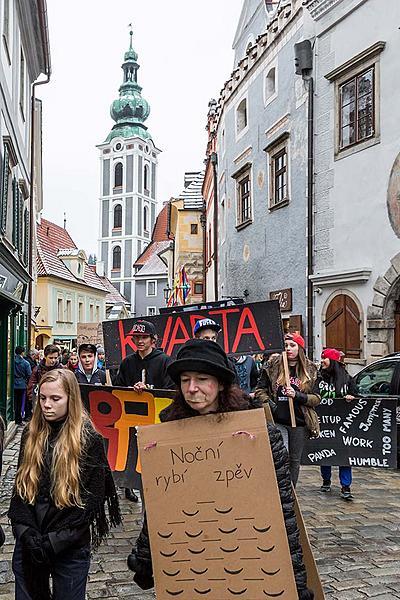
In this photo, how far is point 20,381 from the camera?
14.3 m

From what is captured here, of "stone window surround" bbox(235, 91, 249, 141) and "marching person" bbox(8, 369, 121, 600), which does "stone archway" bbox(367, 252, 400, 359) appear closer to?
"stone window surround" bbox(235, 91, 249, 141)

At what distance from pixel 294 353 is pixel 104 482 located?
10.8 ft

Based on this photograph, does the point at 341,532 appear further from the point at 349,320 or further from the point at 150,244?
the point at 150,244

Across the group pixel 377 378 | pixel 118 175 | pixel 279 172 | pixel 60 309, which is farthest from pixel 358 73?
pixel 118 175

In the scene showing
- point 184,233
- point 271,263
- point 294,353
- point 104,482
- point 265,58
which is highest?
point 265,58

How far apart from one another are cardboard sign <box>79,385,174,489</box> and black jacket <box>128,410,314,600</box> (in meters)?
2.88

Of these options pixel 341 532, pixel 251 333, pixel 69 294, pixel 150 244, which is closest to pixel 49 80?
pixel 251 333

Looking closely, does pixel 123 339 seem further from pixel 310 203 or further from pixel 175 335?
pixel 310 203

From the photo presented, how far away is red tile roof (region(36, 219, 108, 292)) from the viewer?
140 ft

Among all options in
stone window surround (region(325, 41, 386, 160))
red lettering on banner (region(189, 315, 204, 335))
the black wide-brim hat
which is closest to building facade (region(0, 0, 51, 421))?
red lettering on banner (region(189, 315, 204, 335))

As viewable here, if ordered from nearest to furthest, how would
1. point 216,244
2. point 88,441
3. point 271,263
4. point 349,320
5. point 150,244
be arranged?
1. point 88,441
2. point 349,320
3. point 271,263
4. point 216,244
5. point 150,244

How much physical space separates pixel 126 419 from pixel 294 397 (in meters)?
1.44

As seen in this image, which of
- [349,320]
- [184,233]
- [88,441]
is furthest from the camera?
[184,233]

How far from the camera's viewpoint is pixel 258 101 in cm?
2014
